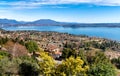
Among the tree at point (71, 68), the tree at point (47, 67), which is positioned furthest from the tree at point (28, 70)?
the tree at point (71, 68)

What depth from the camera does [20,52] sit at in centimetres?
3180

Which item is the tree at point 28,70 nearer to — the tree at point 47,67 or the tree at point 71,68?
the tree at point 47,67

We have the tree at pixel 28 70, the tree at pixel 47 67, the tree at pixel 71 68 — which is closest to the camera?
the tree at pixel 71 68

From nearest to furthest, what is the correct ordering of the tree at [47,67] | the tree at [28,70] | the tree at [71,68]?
the tree at [71,68]
the tree at [47,67]
the tree at [28,70]

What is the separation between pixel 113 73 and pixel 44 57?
204 inches

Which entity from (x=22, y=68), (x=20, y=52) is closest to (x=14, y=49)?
(x=20, y=52)

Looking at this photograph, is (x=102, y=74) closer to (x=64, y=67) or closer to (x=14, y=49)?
(x=64, y=67)

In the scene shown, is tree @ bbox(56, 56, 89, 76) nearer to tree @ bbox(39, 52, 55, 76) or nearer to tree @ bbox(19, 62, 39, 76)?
tree @ bbox(39, 52, 55, 76)

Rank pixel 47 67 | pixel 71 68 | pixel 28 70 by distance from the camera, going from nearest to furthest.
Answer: pixel 71 68, pixel 47 67, pixel 28 70

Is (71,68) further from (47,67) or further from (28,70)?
(28,70)

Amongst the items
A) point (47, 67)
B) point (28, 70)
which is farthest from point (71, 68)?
point (28, 70)

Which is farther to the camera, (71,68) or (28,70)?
(28,70)

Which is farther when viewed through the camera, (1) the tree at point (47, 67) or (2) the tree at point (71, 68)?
(1) the tree at point (47, 67)

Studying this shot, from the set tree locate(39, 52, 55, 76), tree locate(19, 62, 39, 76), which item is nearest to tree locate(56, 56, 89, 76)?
tree locate(39, 52, 55, 76)
